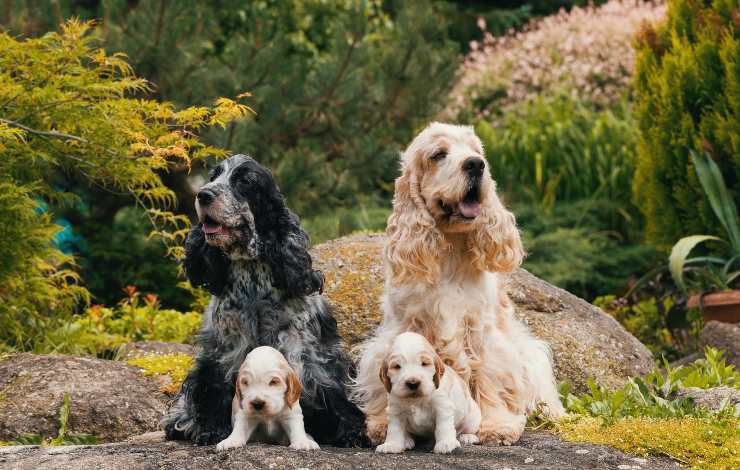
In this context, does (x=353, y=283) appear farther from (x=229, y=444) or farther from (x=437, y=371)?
(x=229, y=444)

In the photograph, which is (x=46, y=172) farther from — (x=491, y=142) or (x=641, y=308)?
(x=491, y=142)

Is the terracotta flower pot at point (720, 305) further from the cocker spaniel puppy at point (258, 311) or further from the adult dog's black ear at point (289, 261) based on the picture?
the adult dog's black ear at point (289, 261)

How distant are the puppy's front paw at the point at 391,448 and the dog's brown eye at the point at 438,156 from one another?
57.4 inches

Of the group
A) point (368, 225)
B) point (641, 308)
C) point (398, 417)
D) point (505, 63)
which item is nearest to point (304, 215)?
point (368, 225)

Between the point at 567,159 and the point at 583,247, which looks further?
the point at 567,159

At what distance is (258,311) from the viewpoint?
508cm

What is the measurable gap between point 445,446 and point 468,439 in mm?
297

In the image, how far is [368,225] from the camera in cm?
1182

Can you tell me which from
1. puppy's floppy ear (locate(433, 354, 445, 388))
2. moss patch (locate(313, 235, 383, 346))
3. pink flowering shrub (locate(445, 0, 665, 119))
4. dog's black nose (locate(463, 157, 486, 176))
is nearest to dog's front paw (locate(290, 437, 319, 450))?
puppy's floppy ear (locate(433, 354, 445, 388))

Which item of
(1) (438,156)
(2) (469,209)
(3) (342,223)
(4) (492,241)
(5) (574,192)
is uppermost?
(5) (574,192)

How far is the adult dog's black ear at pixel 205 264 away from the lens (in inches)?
201

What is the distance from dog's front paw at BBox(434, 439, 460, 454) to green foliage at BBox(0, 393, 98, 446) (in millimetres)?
2393

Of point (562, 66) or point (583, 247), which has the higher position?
point (562, 66)

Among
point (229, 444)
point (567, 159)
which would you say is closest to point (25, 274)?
point (229, 444)
